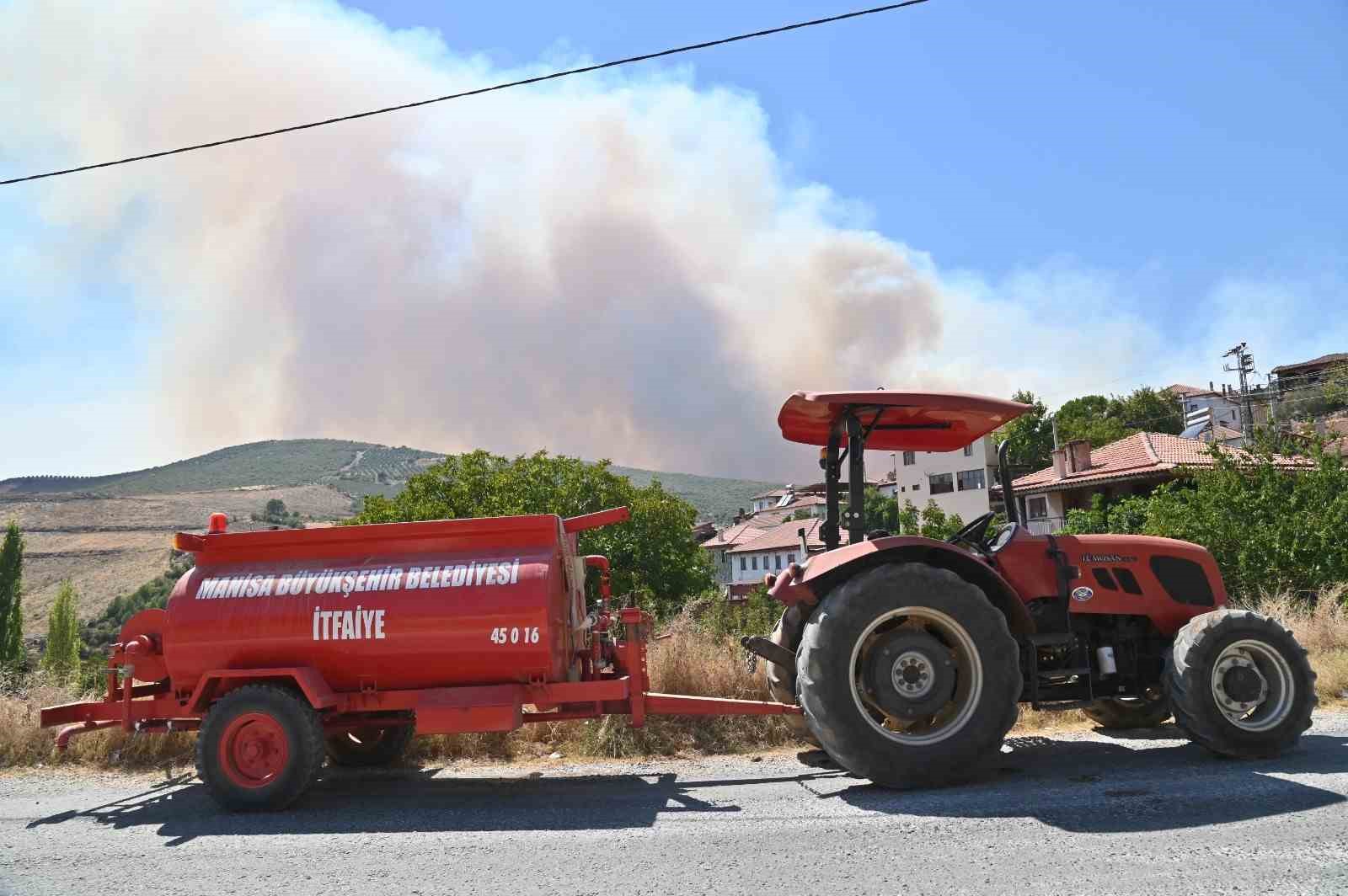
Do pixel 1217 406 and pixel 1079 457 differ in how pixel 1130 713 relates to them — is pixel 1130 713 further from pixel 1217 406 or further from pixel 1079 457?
pixel 1217 406

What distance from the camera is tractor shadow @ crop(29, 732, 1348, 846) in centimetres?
537

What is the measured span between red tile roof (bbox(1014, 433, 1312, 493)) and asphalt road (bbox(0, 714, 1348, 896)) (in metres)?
32.3

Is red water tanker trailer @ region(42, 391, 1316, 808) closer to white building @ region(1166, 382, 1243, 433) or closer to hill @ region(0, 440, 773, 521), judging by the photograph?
white building @ region(1166, 382, 1243, 433)

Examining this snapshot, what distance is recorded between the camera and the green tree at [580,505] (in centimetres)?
2864

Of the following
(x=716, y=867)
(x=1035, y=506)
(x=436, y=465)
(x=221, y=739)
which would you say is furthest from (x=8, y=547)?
(x=716, y=867)

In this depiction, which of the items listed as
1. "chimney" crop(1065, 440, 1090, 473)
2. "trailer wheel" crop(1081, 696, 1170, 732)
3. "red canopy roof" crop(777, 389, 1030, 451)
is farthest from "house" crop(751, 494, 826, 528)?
"red canopy roof" crop(777, 389, 1030, 451)

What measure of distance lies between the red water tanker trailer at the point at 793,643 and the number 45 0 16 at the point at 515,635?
13 mm

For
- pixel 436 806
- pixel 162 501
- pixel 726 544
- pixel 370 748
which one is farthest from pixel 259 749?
pixel 162 501

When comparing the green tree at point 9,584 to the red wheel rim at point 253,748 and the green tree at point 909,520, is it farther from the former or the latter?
the red wheel rim at point 253,748

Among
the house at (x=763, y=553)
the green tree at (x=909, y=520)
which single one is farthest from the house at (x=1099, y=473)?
the house at (x=763, y=553)

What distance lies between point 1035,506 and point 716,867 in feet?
144

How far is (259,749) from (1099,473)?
40233 mm

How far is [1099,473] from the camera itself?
4062 cm

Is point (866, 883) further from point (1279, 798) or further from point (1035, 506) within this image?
point (1035, 506)
